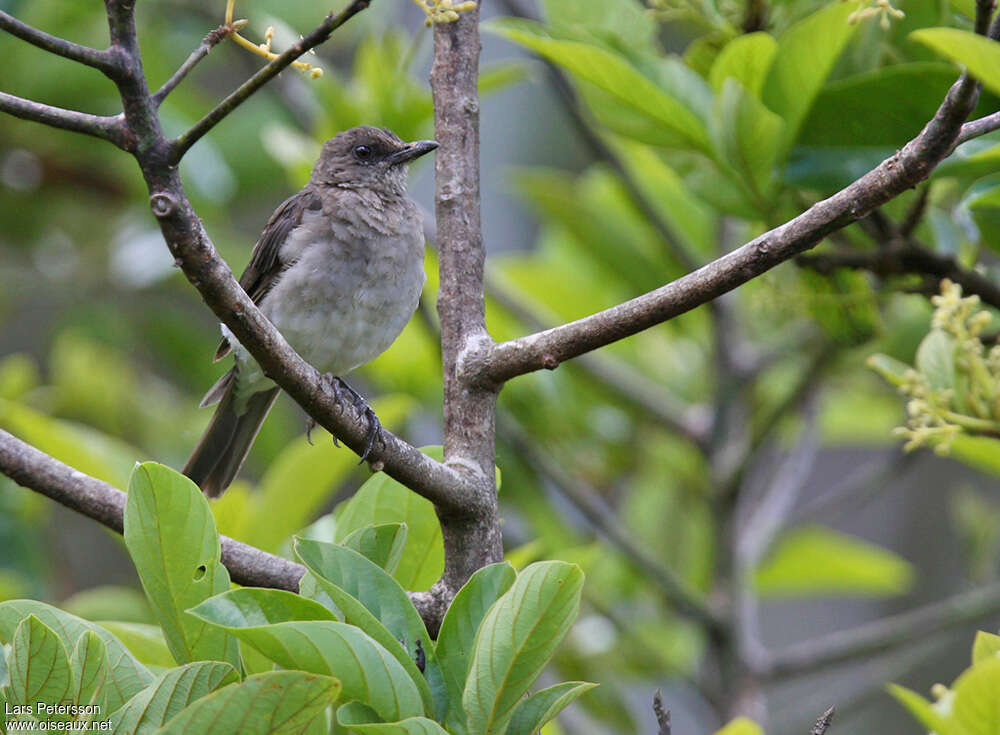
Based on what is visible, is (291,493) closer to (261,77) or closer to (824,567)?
(261,77)

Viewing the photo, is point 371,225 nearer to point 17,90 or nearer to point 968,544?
point 17,90

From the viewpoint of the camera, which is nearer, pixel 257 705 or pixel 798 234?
pixel 257 705

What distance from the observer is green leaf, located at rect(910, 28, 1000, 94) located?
1.46m

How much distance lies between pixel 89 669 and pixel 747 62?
171 cm

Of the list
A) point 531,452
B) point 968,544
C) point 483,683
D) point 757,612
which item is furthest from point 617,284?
point 757,612

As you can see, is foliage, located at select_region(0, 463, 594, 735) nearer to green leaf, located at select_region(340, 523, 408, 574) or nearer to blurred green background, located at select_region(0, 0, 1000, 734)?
green leaf, located at select_region(340, 523, 408, 574)

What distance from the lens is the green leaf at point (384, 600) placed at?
1657mm

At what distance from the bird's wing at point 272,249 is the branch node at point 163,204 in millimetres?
1924

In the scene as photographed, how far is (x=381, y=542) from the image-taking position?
1850mm

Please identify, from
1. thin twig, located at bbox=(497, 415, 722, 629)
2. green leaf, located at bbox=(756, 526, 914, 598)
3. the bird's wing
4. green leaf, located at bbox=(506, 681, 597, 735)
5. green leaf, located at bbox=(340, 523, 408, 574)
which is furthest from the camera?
green leaf, located at bbox=(756, 526, 914, 598)

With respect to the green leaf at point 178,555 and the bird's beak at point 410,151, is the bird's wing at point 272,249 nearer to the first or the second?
the bird's beak at point 410,151

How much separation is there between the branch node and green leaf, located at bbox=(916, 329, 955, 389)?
1.44 m

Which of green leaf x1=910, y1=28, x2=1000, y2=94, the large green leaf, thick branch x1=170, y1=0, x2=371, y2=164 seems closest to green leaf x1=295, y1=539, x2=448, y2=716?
thick branch x1=170, y1=0, x2=371, y2=164

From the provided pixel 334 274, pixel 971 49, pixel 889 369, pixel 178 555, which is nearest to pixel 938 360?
pixel 889 369
